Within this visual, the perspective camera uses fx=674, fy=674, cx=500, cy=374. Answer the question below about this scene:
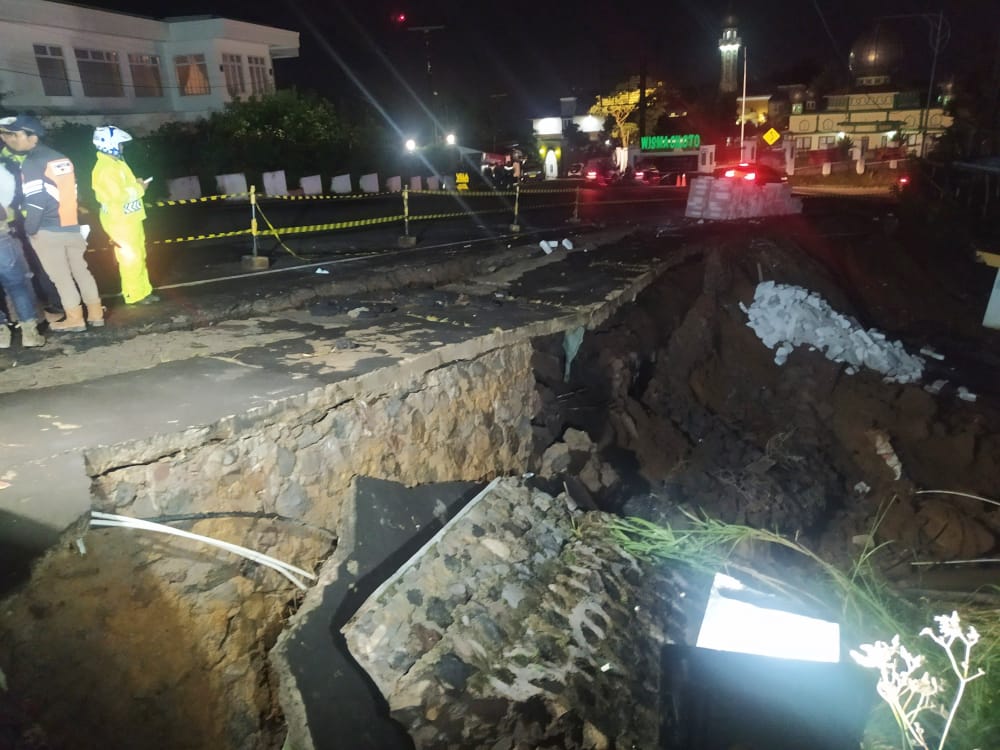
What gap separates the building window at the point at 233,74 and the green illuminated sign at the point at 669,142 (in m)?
22.3

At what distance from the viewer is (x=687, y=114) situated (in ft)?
156

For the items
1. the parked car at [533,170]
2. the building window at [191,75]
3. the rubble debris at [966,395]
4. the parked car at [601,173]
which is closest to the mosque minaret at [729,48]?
the parked car at [533,170]

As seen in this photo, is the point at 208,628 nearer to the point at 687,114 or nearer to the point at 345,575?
the point at 345,575

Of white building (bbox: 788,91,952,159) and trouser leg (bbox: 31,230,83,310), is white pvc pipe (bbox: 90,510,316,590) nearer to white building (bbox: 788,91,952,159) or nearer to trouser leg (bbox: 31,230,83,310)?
trouser leg (bbox: 31,230,83,310)

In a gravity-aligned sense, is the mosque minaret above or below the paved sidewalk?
above

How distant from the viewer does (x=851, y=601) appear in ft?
15.5

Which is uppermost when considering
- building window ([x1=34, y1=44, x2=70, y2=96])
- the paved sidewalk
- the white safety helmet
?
building window ([x1=34, y1=44, x2=70, y2=96])

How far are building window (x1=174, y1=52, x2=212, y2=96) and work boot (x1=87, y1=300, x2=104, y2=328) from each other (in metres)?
21.9

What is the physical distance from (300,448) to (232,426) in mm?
485

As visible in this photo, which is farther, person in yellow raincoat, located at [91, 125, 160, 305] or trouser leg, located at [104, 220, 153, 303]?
trouser leg, located at [104, 220, 153, 303]

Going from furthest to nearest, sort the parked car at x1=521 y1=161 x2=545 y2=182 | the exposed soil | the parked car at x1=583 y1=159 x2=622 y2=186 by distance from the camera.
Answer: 1. the parked car at x1=521 y1=161 x2=545 y2=182
2. the parked car at x1=583 y1=159 x2=622 y2=186
3. the exposed soil

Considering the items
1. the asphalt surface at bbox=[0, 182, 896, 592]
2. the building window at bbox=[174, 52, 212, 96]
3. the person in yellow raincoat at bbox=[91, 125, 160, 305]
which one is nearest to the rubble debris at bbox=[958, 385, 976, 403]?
the asphalt surface at bbox=[0, 182, 896, 592]

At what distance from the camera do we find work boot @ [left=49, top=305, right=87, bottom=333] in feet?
20.8

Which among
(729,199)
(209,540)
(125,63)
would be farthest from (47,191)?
(125,63)
